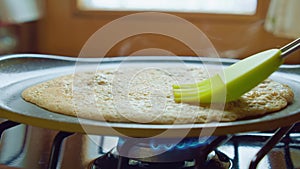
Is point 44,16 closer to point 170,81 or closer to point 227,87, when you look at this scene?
point 170,81

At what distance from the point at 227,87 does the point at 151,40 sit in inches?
57.3

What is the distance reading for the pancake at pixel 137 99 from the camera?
601mm

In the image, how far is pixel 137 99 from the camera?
2.32ft

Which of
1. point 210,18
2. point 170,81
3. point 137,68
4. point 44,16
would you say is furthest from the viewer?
point 44,16

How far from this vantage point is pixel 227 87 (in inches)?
25.6

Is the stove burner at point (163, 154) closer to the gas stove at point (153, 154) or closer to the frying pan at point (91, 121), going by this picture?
the gas stove at point (153, 154)

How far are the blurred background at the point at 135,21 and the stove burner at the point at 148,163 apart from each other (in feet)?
3.90

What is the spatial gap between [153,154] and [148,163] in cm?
2

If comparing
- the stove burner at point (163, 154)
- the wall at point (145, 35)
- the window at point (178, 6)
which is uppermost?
the window at point (178, 6)

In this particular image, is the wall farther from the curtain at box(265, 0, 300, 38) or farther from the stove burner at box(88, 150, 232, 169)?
the stove burner at box(88, 150, 232, 169)

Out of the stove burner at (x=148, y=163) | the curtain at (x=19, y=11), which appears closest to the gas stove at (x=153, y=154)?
the stove burner at (x=148, y=163)

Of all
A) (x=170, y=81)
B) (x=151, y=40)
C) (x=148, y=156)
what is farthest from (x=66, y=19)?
(x=148, y=156)

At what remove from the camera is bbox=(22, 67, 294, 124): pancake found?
0.60 metres

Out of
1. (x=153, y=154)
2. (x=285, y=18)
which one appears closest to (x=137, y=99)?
(x=153, y=154)
